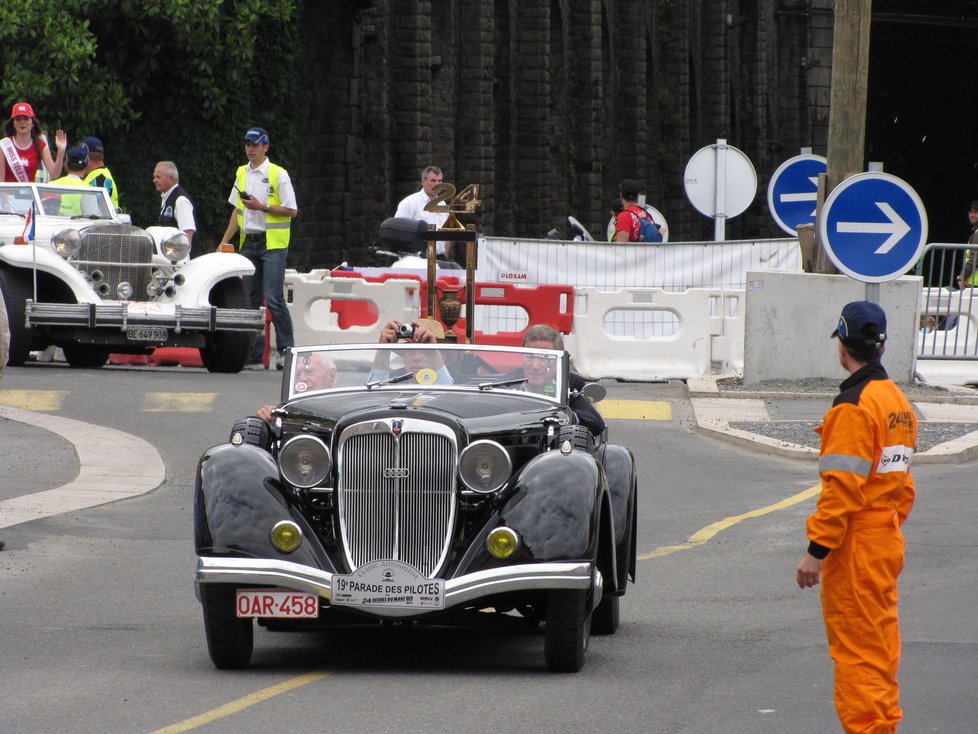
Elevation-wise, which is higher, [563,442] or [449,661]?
[563,442]

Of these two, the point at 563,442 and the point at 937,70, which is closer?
the point at 563,442

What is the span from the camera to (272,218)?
18250 mm

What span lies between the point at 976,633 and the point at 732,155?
1341 cm

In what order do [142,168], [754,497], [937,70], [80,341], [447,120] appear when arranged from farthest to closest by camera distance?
[937,70]
[447,120]
[142,168]
[80,341]
[754,497]

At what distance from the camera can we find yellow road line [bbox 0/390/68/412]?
15094 millimetres

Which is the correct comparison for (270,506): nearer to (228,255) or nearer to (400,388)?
(400,388)

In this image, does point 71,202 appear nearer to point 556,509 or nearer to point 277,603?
point 277,603

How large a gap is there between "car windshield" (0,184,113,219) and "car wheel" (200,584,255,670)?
37.1 ft

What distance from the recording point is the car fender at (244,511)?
24.3ft

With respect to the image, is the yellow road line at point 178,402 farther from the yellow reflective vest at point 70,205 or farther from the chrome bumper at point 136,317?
the yellow reflective vest at point 70,205

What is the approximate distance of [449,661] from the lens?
25.5ft

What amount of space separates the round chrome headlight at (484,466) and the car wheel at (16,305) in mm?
10073

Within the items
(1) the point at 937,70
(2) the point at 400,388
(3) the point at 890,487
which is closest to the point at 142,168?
(2) the point at 400,388

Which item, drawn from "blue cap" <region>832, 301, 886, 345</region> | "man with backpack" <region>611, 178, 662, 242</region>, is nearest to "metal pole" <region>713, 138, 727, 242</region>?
"man with backpack" <region>611, 178, 662, 242</region>
